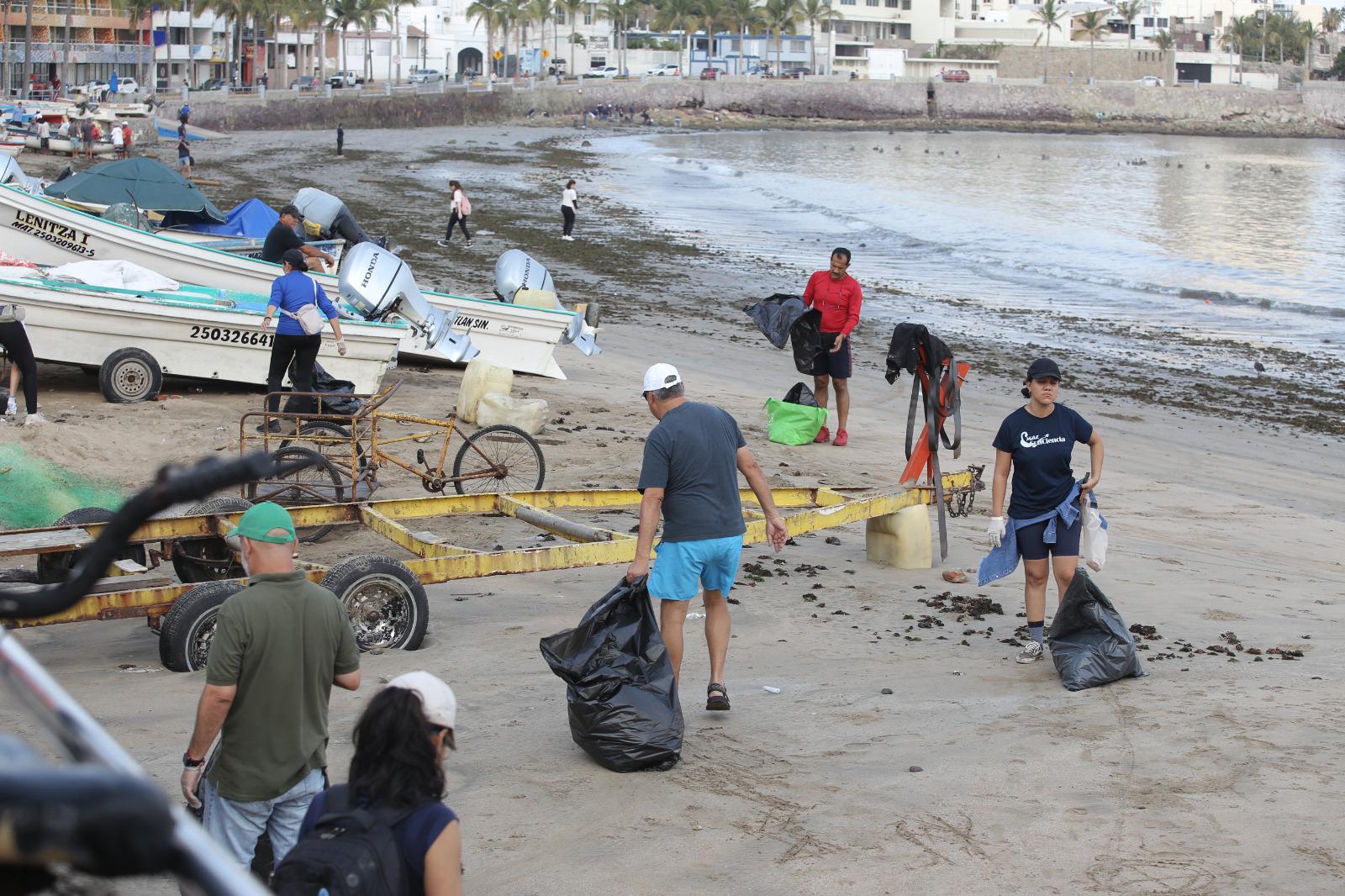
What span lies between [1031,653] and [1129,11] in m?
192

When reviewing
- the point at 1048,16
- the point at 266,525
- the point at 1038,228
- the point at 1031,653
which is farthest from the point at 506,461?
the point at 1048,16

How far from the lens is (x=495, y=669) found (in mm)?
6746

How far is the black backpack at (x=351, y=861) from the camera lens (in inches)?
112

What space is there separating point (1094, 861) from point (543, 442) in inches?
304

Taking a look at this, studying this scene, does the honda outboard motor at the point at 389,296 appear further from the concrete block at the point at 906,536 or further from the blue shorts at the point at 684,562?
the blue shorts at the point at 684,562

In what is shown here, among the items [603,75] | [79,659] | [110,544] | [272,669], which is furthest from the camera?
[603,75]

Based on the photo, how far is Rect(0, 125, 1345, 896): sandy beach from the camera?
4.78 meters

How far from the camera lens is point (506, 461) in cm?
1027

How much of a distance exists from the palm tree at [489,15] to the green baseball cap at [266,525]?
137 meters

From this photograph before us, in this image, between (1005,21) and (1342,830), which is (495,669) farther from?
(1005,21)

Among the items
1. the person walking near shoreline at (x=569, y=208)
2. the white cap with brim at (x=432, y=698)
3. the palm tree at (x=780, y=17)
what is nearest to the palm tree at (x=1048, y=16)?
the palm tree at (x=780, y=17)

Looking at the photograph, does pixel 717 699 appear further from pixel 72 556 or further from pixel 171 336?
pixel 171 336

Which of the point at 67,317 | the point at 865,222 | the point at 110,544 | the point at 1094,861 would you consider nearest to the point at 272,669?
the point at 110,544

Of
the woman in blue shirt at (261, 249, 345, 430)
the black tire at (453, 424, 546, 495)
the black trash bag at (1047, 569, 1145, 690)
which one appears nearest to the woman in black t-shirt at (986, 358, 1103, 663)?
the black trash bag at (1047, 569, 1145, 690)
